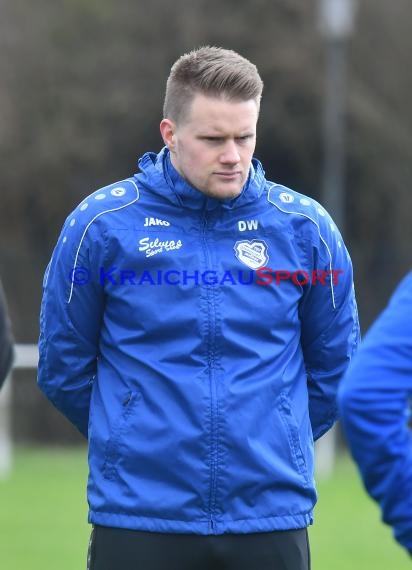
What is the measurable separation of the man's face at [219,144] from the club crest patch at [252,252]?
158 millimetres

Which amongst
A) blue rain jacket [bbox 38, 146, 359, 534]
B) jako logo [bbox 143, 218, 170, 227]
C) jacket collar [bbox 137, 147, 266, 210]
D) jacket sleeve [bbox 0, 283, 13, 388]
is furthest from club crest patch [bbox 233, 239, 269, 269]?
jacket sleeve [bbox 0, 283, 13, 388]

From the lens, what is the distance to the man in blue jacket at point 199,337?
379 centimetres

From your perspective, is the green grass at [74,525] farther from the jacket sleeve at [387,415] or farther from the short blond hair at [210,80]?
the jacket sleeve at [387,415]

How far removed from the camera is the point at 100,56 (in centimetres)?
2044

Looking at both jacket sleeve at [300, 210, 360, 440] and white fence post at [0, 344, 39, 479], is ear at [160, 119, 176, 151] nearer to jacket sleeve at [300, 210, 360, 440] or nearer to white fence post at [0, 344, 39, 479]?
jacket sleeve at [300, 210, 360, 440]

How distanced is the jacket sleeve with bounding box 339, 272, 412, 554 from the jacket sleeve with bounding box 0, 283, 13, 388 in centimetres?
143

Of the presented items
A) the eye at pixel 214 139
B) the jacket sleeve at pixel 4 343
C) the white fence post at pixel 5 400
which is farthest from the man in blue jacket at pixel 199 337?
the white fence post at pixel 5 400

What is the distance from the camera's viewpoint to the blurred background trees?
20.1 m

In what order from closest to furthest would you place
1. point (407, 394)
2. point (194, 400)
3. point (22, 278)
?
1. point (407, 394)
2. point (194, 400)
3. point (22, 278)

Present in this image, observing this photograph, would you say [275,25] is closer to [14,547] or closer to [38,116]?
[38,116]

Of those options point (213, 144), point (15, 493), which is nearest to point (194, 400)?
point (213, 144)

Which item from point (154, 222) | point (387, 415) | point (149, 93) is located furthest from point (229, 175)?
point (149, 93)

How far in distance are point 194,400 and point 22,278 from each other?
12359 millimetres

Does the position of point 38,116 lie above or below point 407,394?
below
